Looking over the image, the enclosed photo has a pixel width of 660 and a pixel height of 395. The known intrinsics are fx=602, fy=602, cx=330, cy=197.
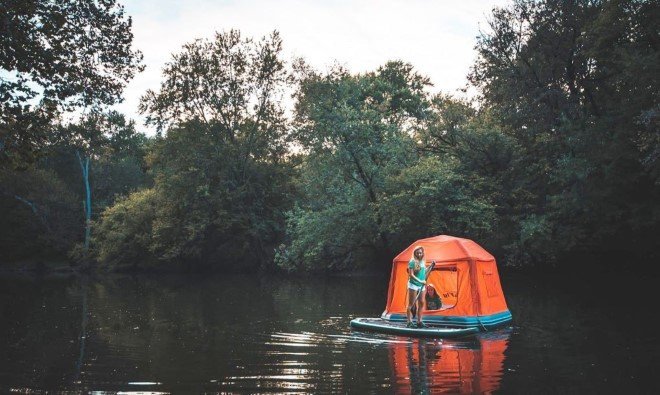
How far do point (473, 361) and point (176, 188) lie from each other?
3752 cm

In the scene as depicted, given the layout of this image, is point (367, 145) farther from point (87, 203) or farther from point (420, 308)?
point (87, 203)

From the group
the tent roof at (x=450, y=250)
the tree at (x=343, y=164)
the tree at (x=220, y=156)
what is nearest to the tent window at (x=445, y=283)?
the tent roof at (x=450, y=250)

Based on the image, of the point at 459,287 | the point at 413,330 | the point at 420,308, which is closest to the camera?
the point at 413,330

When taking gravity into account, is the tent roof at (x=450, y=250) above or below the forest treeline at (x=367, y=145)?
below

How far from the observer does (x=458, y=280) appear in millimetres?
14992

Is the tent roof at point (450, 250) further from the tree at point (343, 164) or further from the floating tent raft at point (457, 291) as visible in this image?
the tree at point (343, 164)

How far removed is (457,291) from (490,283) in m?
1.08

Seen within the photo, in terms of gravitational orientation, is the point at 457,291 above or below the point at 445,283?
below

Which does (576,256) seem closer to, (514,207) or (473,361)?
(514,207)

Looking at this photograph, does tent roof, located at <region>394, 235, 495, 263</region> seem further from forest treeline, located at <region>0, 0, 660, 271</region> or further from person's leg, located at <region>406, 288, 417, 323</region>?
forest treeline, located at <region>0, 0, 660, 271</region>

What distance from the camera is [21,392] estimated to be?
26.5ft

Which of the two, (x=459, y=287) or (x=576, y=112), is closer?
(x=459, y=287)

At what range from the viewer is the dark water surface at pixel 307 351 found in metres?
8.70

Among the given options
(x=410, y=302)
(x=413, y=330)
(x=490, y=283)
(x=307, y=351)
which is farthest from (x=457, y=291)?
(x=307, y=351)
